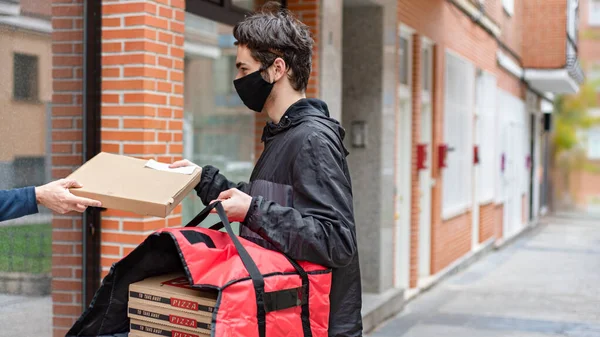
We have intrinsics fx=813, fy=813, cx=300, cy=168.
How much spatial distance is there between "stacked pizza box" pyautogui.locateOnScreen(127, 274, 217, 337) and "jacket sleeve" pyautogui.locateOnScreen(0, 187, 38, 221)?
482mm

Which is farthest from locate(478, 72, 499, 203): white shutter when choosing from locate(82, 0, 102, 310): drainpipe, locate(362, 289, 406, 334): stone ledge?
locate(82, 0, 102, 310): drainpipe

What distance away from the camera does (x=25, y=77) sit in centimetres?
409

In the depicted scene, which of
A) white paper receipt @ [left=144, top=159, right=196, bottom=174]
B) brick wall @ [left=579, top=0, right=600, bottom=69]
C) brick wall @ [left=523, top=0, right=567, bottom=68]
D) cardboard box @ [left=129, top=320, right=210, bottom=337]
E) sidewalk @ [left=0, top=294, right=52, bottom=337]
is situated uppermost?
brick wall @ [left=579, top=0, right=600, bottom=69]

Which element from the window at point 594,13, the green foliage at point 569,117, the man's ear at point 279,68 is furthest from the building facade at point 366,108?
the window at point 594,13

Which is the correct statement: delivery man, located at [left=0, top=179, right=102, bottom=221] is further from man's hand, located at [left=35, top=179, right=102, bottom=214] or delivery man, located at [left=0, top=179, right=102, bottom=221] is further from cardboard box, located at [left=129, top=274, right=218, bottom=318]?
cardboard box, located at [left=129, top=274, right=218, bottom=318]

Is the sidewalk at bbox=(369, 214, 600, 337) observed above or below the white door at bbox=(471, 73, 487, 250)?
below

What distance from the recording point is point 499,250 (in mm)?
15531

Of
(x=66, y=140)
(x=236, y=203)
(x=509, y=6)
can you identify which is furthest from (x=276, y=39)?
(x=509, y=6)

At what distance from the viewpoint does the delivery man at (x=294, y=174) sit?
2436mm

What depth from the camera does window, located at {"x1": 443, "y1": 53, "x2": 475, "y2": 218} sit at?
1185 centimetres

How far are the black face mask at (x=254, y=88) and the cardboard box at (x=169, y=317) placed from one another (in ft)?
2.47

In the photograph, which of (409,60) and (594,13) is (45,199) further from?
(594,13)

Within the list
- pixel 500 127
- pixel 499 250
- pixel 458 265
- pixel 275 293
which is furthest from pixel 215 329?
pixel 500 127

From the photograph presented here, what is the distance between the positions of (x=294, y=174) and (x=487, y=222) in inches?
514
